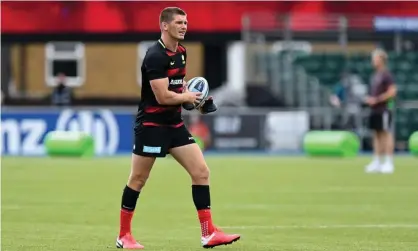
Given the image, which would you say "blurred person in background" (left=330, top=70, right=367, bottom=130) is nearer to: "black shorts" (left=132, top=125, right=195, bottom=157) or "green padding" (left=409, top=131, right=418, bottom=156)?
"green padding" (left=409, top=131, right=418, bottom=156)

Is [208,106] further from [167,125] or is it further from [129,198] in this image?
[129,198]

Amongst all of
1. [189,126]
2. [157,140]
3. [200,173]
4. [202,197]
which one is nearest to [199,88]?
[157,140]

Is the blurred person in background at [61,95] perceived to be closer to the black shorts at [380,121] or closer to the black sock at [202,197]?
the black shorts at [380,121]

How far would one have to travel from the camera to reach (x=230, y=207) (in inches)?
601

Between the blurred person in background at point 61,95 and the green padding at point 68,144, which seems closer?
the green padding at point 68,144

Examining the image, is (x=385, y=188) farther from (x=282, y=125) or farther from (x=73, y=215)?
(x=282, y=125)

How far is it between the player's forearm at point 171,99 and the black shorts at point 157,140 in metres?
0.30

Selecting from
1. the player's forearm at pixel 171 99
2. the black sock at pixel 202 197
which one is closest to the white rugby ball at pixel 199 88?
the player's forearm at pixel 171 99

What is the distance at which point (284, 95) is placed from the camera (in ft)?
110

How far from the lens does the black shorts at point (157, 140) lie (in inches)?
420

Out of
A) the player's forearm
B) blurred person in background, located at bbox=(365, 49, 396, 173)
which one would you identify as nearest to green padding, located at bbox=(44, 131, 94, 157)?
blurred person in background, located at bbox=(365, 49, 396, 173)

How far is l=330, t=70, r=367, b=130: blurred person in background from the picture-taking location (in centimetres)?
3055

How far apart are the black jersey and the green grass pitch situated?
123cm

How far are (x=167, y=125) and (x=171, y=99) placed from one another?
34 cm
